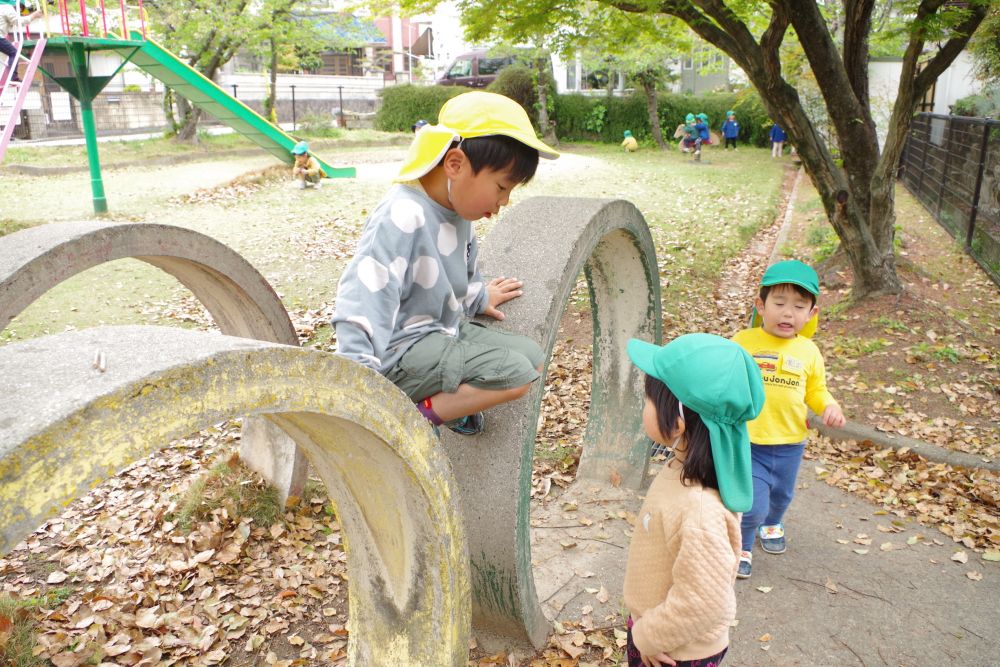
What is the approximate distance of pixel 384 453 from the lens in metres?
2.20

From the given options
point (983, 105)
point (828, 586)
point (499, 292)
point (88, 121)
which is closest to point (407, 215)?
point (499, 292)

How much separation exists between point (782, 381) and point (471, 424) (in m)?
1.50

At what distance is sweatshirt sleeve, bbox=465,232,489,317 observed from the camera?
2.95 meters

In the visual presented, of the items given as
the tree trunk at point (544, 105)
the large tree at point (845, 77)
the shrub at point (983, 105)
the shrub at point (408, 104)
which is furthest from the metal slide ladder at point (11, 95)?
the shrub at point (408, 104)

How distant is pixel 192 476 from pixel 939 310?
6.45 metres

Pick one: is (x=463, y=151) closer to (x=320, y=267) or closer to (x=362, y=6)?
(x=362, y=6)

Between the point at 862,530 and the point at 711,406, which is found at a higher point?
the point at 711,406

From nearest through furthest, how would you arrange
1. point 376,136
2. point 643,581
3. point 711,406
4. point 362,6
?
point 711,406 < point 643,581 < point 362,6 < point 376,136

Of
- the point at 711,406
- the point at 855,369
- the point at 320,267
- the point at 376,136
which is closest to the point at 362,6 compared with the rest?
the point at 320,267

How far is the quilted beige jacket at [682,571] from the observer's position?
2092mm

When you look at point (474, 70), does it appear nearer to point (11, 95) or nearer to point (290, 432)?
point (11, 95)

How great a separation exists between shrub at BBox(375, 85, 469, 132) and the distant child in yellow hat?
91.5 ft

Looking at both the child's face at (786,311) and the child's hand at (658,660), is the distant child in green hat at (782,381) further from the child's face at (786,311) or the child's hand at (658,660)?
the child's hand at (658,660)

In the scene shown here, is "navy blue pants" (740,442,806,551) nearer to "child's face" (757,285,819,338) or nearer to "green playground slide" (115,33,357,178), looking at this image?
"child's face" (757,285,819,338)
